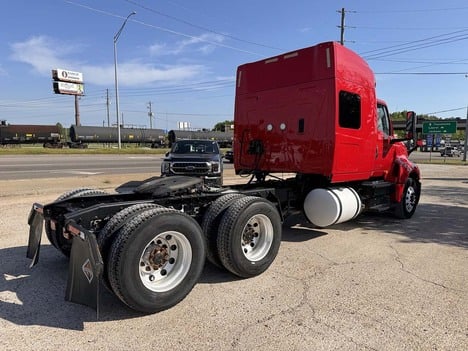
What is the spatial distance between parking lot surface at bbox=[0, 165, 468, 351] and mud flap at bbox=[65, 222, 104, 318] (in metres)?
0.24

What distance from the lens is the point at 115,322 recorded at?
3531mm

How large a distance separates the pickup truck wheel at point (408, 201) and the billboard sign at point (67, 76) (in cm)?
7748

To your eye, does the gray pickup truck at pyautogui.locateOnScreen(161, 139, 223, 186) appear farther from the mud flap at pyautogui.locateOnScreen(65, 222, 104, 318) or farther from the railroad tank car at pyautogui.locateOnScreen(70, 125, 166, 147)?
the railroad tank car at pyautogui.locateOnScreen(70, 125, 166, 147)

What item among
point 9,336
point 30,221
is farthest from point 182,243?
point 30,221

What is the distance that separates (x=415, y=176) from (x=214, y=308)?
6653 millimetres

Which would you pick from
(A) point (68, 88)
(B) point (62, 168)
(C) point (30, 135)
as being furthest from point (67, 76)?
(B) point (62, 168)

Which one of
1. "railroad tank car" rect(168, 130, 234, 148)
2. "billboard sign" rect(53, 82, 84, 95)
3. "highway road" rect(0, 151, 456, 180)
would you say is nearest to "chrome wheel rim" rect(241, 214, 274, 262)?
"highway road" rect(0, 151, 456, 180)

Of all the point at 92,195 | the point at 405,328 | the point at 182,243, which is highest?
the point at 92,195

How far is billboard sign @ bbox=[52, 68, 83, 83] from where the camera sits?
74.0 meters

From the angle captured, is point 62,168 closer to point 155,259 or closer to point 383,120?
point 383,120

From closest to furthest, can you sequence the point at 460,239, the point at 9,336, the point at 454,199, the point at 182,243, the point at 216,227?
the point at 9,336
the point at 182,243
the point at 216,227
the point at 460,239
the point at 454,199

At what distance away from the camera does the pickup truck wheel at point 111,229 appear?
3582mm

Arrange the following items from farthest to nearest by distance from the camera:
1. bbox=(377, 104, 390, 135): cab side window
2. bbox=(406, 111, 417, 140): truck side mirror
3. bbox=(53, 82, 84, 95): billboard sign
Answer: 1. bbox=(53, 82, 84, 95): billboard sign
2. bbox=(377, 104, 390, 135): cab side window
3. bbox=(406, 111, 417, 140): truck side mirror

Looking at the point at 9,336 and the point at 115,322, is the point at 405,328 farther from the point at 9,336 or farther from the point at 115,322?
the point at 9,336
